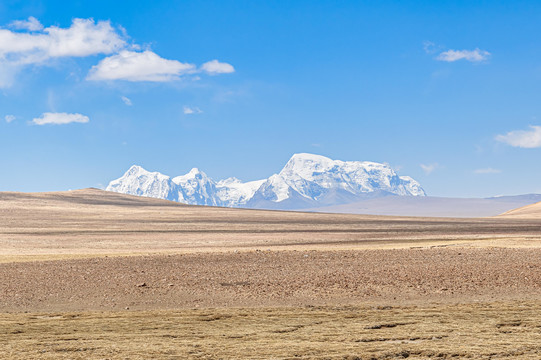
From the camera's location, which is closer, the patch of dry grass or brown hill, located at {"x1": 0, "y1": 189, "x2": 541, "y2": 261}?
the patch of dry grass

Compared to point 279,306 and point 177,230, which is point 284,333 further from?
point 177,230

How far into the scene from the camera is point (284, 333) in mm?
13906

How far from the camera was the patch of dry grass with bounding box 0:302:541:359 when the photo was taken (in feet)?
38.6

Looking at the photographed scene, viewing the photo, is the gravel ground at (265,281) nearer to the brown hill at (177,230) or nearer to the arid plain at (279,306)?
the arid plain at (279,306)

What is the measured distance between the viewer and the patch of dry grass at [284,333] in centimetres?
1176

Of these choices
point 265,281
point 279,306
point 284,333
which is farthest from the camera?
point 265,281

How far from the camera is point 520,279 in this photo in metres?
23.2

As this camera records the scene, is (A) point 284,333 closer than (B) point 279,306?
Yes

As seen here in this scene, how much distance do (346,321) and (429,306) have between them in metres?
4.08

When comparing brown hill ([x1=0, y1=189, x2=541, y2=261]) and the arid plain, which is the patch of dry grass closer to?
the arid plain

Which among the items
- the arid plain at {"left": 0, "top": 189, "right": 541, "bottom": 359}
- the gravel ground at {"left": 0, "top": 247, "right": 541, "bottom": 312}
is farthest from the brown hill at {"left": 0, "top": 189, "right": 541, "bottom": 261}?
the arid plain at {"left": 0, "top": 189, "right": 541, "bottom": 359}

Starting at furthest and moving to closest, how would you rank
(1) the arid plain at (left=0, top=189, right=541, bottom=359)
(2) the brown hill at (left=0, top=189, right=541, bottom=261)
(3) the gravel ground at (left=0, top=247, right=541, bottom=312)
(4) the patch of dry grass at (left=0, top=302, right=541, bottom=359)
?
1. (2) the brown hill at (left=0, top=189, right=541, bottom=261)
2. (3) the gravel ground at (left=0, top=247, right=541, bottom=312)
3. (1) the arid plain at (left=0, top=189, right=541, bottom=359)
4. (4) the patch of dry grass at (left=0, top=302, right=541, bottom=359)

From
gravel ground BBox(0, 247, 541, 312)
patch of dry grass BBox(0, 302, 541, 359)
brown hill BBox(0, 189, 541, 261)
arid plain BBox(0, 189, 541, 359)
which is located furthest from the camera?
brown hill BBox(0, 189, 541, 261)

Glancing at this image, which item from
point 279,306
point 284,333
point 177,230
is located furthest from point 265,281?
point 177,230
